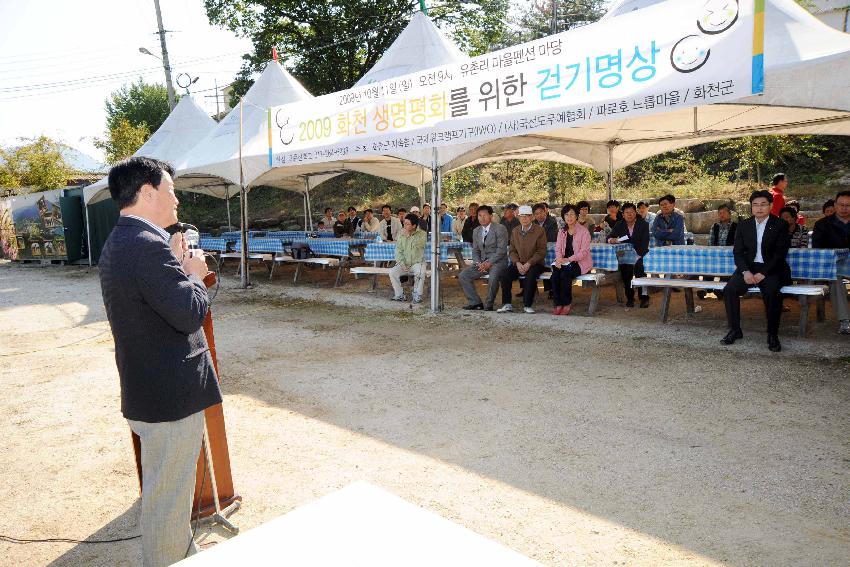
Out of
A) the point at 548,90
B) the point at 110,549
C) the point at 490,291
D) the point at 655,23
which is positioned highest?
the point at 655,23

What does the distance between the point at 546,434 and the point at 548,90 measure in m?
3.40

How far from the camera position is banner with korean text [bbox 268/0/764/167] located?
4.61m

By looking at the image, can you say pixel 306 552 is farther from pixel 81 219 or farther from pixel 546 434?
pixel 81 219

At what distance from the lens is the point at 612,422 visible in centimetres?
396

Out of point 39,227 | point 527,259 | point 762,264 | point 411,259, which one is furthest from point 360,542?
point 39,227

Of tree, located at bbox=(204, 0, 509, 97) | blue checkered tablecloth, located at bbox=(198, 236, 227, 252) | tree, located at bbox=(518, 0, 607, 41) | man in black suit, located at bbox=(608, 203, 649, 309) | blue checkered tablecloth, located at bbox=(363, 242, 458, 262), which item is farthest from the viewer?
tree, located at bbox=(518, 0, 607, 41)

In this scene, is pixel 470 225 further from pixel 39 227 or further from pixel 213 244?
pixel 39 227

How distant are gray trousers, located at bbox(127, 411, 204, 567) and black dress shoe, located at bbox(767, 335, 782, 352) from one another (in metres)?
5.18

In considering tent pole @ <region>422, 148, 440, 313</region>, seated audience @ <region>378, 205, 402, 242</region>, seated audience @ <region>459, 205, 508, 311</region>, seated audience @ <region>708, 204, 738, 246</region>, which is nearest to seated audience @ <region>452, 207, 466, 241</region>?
seated audience @ <region>378, 205, 402, 242</region>

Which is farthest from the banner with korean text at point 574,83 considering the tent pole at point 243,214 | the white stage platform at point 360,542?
the white stage platform at point 360,542

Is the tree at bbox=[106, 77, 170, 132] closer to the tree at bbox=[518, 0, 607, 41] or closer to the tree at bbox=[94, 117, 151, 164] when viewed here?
the tree at bbox=[94, 117, 151, 164]

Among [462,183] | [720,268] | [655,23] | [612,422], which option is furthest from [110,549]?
[462,183]

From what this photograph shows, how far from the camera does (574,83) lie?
5.42 m

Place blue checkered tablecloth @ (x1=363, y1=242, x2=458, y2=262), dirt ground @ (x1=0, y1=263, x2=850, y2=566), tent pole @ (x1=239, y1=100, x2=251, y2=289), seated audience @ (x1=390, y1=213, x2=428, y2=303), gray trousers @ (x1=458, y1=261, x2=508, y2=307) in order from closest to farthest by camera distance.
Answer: dirt ground @ (x1=0, y1=263, x2=850, y2=566), gray trousers @ (x1=458, y1=261, x2=508, y2=307), seated audience @ (x1=390, y1=213, x2=428, y2=303), blue checkered tablecloth @ (x1=363, y1=242, x2=458, y2=262), tent pole @ (x1=239, y1=100, x2=251, y2=289)
